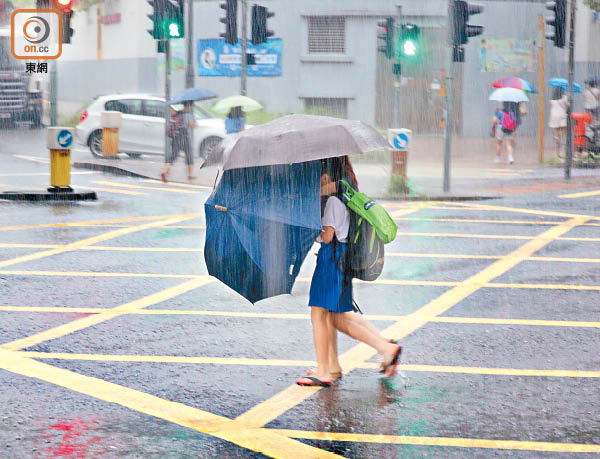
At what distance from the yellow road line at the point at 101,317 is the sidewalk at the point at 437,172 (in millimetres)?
8005

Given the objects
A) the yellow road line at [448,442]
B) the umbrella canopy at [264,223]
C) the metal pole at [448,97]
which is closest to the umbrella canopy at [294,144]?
the umbrella canopy at [264,223]

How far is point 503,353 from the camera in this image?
694cm

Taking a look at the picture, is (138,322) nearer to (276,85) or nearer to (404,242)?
(404,242)

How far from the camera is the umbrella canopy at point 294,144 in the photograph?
18.5 ft

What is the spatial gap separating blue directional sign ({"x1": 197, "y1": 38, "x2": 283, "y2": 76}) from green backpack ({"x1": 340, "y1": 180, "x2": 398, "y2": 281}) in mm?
28944

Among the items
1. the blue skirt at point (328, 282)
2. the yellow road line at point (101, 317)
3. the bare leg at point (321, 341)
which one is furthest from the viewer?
the yellow road line at point (101, 317)

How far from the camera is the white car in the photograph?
77.8 ft

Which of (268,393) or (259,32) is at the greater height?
(259,32)

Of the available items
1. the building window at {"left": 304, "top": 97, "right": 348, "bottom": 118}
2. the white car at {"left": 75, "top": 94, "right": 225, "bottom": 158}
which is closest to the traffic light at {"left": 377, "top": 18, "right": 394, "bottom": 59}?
the white car at {"left": 75, "top": 94, "right": 225, "bottom": 158}

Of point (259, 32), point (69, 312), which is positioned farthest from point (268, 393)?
point (259, 32)

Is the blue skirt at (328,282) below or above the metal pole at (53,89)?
below

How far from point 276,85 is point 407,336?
28052 millimetres

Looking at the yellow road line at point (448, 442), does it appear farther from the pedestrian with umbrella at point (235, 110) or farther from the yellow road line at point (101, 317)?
the pedestrian with umbrella at point (235, 110)

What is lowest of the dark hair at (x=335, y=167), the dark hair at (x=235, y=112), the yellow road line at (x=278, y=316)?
the yellow road line at (x=278, y=316)
